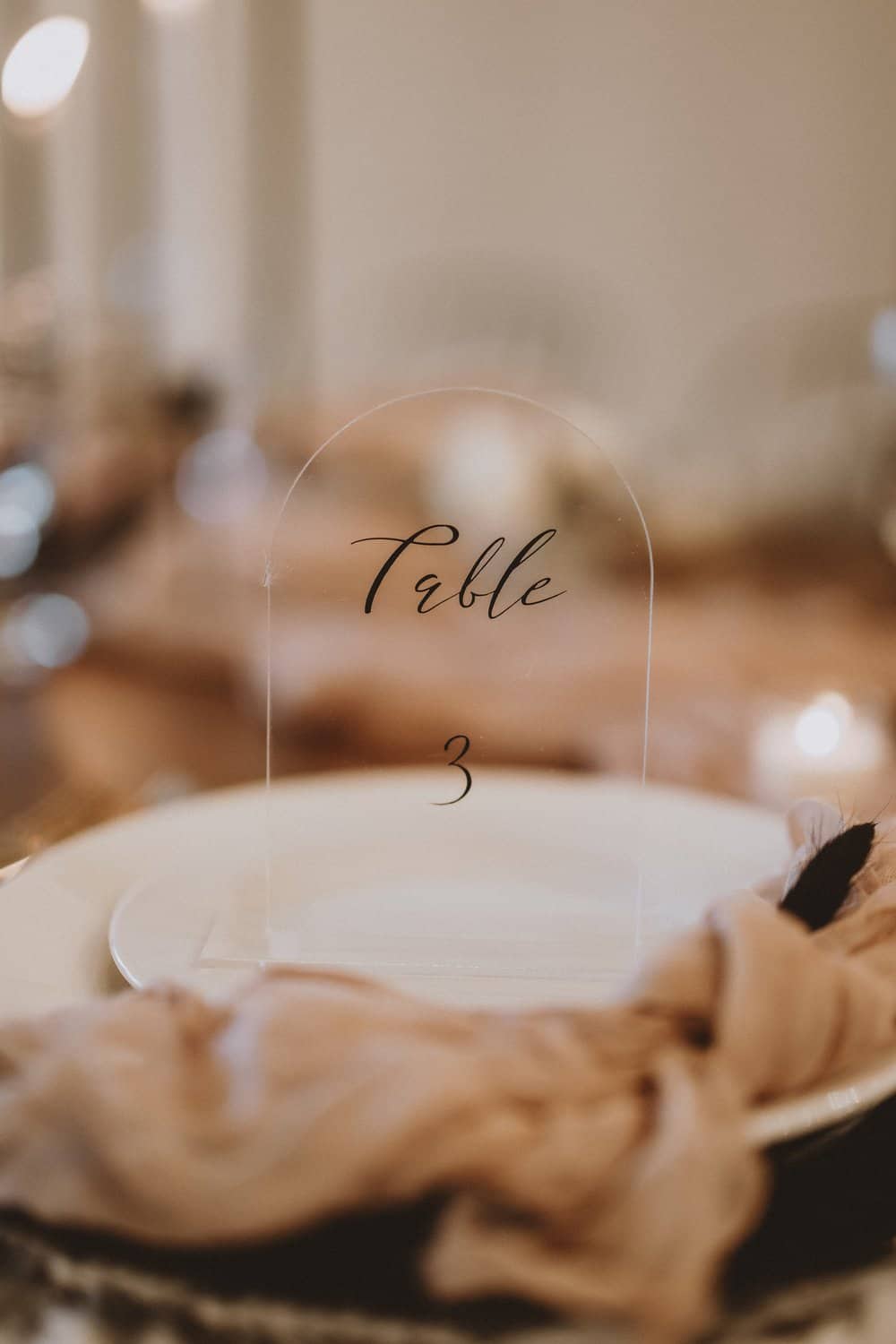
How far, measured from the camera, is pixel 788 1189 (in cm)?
30

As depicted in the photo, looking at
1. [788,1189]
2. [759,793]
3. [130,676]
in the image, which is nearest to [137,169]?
[130,676]

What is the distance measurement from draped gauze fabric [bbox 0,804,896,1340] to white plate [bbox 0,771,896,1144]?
3 cm

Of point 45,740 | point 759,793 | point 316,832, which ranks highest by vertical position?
point 316,832

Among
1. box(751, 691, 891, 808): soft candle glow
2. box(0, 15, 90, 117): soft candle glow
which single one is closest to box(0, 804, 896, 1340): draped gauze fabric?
box(751, 691, 891, 808): soft candle glow

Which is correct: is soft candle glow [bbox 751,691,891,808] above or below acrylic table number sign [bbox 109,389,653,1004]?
below

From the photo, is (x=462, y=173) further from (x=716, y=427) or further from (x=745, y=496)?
(x=745, y=496)

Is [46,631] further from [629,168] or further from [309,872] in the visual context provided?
[629,168]

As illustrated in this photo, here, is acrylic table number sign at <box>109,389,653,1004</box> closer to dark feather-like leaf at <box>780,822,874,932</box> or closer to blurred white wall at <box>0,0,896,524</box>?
dark feather-like leaf at <box>780,822,874,932</box>

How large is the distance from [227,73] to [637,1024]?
2.97m

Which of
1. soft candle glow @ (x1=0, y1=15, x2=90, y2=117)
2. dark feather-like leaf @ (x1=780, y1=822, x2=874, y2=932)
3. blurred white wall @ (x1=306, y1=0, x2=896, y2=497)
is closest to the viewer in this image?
dark feather-like leaf @ (x1=780, y1=822, x2=874, y2=932)

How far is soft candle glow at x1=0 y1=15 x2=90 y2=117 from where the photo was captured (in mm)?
967

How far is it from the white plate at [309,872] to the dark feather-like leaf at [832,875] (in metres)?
0.08

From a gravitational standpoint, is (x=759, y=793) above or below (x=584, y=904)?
below

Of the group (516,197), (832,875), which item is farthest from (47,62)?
(516,197)
